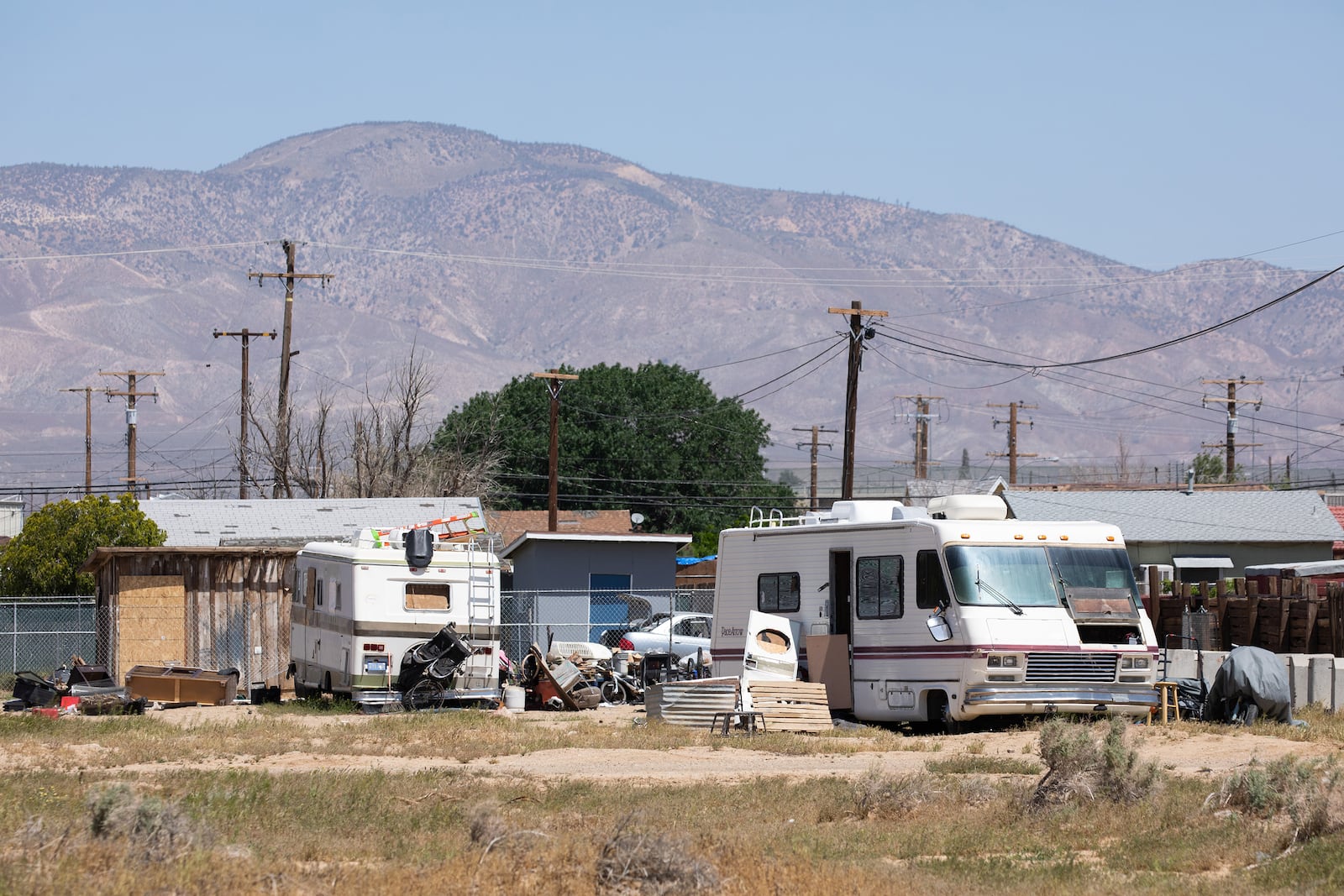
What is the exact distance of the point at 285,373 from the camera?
161 feet

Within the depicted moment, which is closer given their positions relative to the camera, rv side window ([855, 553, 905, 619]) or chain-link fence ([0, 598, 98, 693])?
rv side window ([855, 553, 905, 619])

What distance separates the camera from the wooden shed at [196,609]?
29.6 metres

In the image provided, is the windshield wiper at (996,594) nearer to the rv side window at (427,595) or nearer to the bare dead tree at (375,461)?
the rv side window at (427,595)

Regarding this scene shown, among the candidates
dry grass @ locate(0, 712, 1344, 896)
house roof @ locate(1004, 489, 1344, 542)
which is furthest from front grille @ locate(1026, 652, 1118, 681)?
house roof @ locate(1004, 489, 1344, 542)

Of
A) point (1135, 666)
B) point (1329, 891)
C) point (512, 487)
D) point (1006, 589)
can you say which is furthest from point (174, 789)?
point (512, 487)

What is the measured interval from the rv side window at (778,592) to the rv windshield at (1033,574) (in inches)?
114

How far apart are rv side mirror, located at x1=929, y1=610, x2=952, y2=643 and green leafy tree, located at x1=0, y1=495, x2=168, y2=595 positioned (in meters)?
20.9

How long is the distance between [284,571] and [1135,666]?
53.4 feet

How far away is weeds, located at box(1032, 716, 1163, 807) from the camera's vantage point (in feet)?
43.9

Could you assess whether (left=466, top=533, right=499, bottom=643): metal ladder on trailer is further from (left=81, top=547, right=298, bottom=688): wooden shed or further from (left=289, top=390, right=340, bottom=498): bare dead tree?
(left=289, top=390, right=340, bottom=498): bare dead tree

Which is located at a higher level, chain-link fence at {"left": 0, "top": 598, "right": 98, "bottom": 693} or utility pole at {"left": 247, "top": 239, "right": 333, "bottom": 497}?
utility pole at {"left": 247, "top": 239, "right": 333, "bottom": 497}

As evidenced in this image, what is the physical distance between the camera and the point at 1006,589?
20.1 meters

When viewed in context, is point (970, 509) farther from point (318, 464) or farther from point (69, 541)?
point (318, 464)

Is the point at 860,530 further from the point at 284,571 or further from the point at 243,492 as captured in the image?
the point at 243,492
